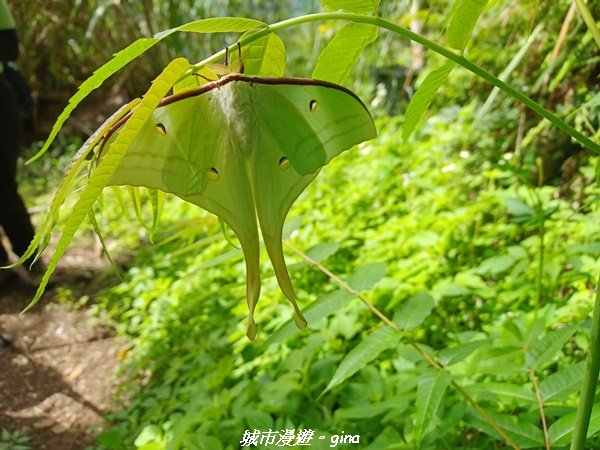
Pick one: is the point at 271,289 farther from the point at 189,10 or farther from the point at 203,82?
the point at 189,10

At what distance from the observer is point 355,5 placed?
49cm

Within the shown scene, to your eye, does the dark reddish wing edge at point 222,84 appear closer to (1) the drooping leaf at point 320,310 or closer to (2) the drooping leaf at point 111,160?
(2) the drooping leaf at point 111,160

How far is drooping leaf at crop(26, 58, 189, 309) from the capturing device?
35 centimetres

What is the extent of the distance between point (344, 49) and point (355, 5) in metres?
0.04

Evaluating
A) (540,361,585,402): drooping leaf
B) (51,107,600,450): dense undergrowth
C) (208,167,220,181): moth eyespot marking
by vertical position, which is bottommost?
(51,107,600,450): dense undergrowth

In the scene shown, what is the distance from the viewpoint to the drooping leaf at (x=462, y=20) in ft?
1.60

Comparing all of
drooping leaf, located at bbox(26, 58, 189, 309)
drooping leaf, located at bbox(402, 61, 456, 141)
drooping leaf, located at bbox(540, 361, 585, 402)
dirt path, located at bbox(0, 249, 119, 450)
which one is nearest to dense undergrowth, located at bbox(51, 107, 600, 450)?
drooping leaf, located at bbox(540, 361, 585, 402)

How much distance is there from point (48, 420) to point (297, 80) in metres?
2.46

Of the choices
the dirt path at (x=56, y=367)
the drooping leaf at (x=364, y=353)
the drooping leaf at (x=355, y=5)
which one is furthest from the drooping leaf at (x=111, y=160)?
the dirt path at (x=56, y=367)

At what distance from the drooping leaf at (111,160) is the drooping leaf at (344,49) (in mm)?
189

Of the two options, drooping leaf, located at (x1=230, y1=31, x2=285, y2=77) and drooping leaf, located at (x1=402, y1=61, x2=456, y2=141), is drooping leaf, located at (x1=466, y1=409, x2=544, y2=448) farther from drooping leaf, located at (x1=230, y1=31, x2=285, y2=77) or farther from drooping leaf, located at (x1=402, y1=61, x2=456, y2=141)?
drooping leaf, located at (x1=230, y1=31, x2=285, y2=77)

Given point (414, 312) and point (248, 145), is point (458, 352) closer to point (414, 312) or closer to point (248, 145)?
point (414, 312)

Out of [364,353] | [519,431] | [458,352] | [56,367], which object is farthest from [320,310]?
[56,367]

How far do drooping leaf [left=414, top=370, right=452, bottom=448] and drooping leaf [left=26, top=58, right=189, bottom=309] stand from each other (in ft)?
1.83
